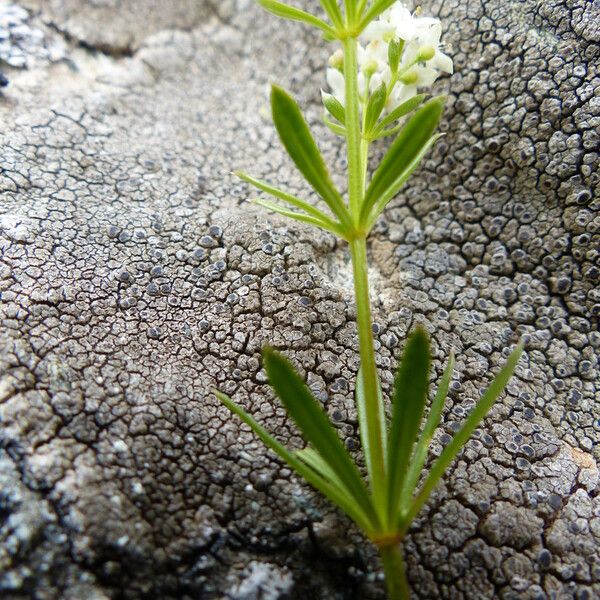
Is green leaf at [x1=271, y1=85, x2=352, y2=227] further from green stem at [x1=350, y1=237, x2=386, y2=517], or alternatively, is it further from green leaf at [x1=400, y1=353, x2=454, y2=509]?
green leaf at [x1=400, y1=353, x2=454, y2=509]

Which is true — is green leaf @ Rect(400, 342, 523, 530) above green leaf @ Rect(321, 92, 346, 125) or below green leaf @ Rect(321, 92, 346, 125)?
below

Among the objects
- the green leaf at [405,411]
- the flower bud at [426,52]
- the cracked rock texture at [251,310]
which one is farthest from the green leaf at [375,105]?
the green leaf at [405,411]

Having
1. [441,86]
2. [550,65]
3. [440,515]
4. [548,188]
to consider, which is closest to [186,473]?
[440,515]

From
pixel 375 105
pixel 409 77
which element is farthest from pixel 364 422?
pixel 409 77

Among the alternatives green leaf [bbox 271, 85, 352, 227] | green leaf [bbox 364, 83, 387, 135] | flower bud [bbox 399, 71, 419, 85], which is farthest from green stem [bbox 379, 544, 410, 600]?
flower bud [bbox 399, 71, 419, 85]

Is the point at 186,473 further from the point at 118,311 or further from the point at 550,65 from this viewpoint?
the point at 550,65

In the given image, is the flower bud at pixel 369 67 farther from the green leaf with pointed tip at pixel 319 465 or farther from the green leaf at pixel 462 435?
the green leaf with pointed tip at pixel 319 465
